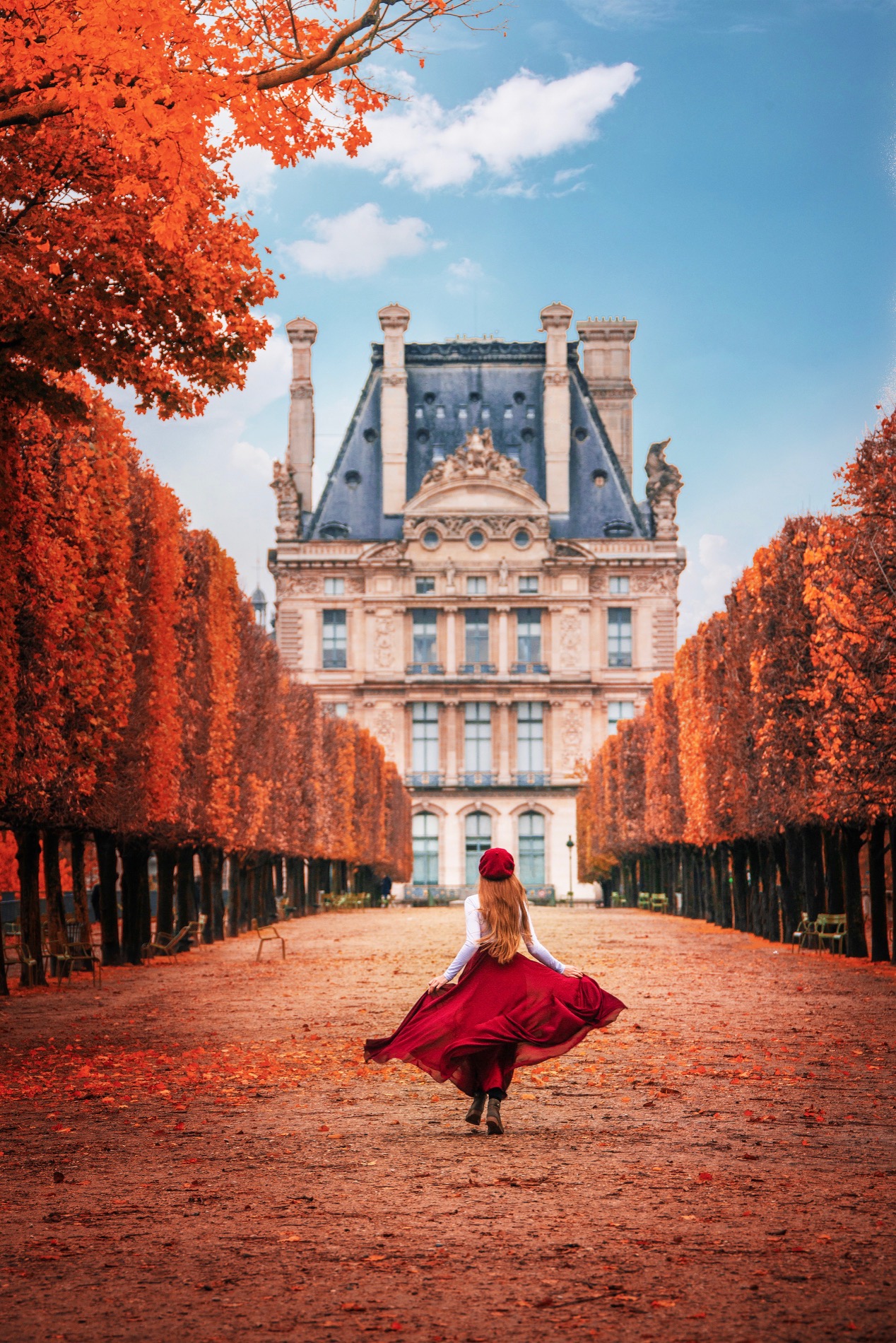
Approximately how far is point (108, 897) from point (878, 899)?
12056 mm

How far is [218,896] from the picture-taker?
114 ft

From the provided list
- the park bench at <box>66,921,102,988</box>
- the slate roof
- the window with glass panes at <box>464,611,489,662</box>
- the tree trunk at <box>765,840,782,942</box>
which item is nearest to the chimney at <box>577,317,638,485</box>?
the slate roof

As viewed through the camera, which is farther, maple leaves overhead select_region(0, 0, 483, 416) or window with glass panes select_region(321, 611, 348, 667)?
window with glass panes select_region(321, 611, 348, 667)

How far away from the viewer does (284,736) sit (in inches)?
1751

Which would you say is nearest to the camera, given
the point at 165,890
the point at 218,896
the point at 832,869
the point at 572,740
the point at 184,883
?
the point at 832,869

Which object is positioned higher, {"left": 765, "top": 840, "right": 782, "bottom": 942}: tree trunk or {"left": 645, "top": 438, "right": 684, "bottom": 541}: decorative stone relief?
{"left": 645, "top": 438, "right": 684, "bottom": 541}: decorative stone relief

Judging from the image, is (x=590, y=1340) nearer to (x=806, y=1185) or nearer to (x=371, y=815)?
(x=806, y=1185)

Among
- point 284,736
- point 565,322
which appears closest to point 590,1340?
point 284,736

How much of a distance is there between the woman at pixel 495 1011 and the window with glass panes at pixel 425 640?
79920 mm

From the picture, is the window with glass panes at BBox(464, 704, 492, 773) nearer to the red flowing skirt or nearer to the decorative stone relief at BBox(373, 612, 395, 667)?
the decorative stone relief at BBox(373, 612, 395, 667)

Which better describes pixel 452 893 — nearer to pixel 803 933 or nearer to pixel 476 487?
pixel 476 487

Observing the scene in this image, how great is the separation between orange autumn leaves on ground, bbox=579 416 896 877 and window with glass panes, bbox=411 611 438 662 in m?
46.2

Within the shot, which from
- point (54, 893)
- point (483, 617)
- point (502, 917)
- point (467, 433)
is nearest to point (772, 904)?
point (54, 893)

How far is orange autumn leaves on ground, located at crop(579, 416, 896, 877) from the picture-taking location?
70.0 feet
